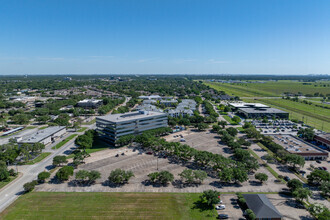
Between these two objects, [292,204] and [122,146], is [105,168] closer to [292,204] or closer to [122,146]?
[122,146]

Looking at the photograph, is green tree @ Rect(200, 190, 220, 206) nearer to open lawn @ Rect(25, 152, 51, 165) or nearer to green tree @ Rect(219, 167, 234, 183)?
green tree @ Rect(219, 167, 234, 183)

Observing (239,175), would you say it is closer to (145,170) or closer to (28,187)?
(145,170)

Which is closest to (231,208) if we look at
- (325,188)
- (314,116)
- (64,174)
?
(325,188)

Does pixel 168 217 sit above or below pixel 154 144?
below

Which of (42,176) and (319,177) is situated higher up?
(319,177)

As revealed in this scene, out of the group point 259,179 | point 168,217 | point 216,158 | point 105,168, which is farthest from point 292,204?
point 105,168

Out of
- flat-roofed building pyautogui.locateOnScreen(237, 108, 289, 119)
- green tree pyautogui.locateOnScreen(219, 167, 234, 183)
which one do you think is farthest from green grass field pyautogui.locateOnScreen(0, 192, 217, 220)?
flat-roofed building pyautogui.locateOnScreen(237, 108, 289, 119)
